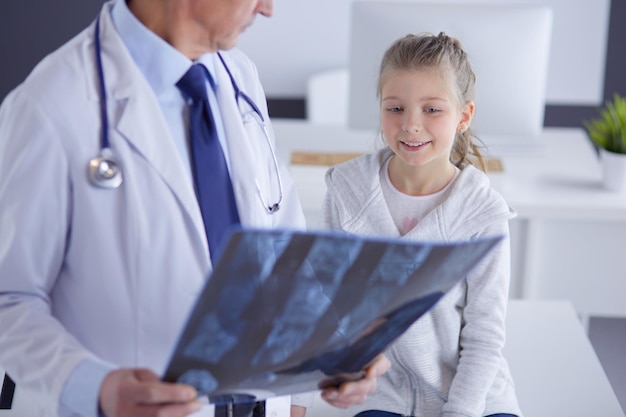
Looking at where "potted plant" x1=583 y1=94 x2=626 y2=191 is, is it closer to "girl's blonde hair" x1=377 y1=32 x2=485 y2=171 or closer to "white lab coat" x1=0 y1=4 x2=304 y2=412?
"girl's blonde hair" x1=377 y1=32 x2=485 y2=171

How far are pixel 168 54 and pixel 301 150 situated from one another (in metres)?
1.90

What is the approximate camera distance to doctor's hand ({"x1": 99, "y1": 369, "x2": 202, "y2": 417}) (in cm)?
116

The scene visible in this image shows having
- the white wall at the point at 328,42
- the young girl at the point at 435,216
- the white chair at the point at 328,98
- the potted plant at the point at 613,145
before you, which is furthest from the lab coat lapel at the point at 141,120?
the white wall at the point at 328,42

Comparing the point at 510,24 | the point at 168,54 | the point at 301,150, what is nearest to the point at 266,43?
the point at 301,150

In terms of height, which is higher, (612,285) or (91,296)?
(91,296)

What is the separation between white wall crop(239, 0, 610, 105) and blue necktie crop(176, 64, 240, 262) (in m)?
3.72

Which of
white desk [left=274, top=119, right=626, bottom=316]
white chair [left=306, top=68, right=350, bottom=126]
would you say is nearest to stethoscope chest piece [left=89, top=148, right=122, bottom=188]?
white desk [left=274, top=119, right=626, bottom=316]

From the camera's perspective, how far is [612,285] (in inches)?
117

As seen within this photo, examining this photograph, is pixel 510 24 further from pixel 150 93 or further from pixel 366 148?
pixel 150 93

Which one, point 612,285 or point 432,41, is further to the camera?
point 612,285

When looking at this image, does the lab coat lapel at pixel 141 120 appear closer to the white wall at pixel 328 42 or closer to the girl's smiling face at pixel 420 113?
the girl's smiling face at pixel 420 113

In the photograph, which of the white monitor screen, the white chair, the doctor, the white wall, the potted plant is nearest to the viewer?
the doctor

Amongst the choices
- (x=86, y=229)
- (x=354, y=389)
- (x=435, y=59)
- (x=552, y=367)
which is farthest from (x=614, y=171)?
(x=86, y=229)

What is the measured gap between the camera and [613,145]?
9.76 ft
